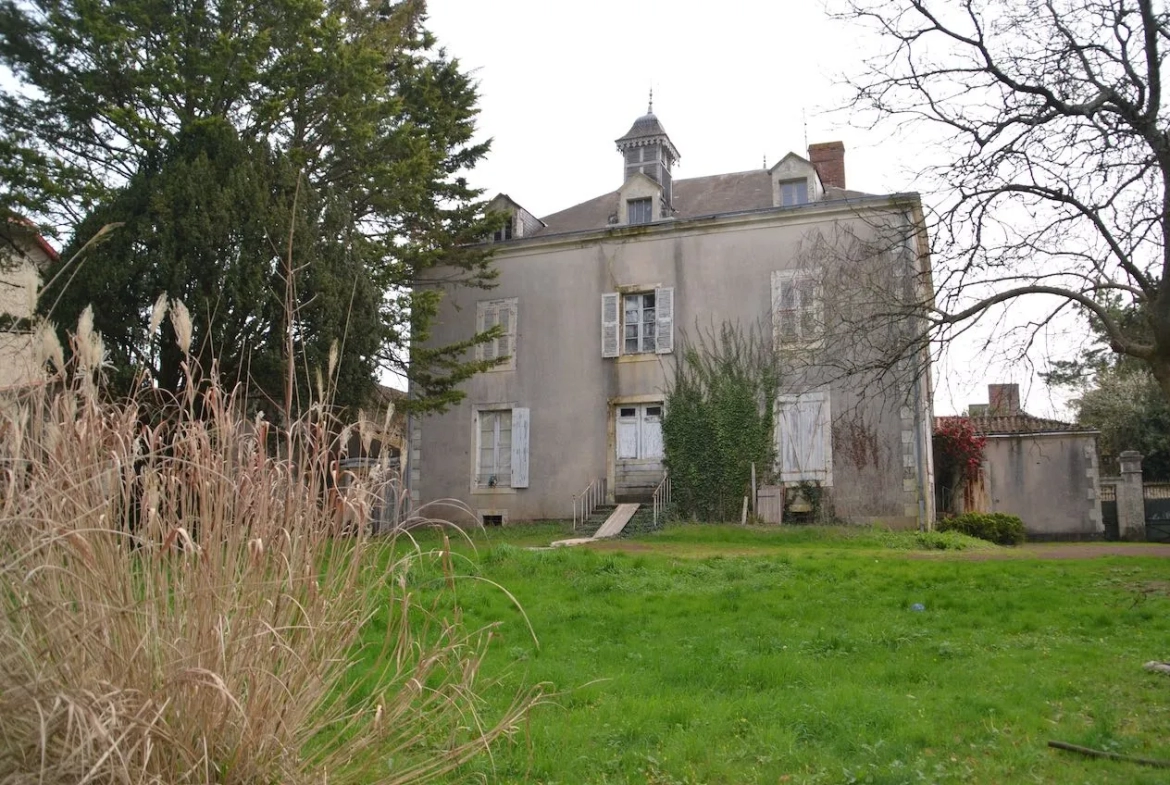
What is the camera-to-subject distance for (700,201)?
1970 cm

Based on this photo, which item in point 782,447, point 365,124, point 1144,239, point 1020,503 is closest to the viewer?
point 1144,239

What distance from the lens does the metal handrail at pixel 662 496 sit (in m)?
16.5

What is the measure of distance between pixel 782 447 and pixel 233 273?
970 cm

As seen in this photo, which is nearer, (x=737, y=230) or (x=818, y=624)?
(x=818, y=624)

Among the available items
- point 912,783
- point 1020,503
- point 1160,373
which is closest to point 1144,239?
point 1160,373

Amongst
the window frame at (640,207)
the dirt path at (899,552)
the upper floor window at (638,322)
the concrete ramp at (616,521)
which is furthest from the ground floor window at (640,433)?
the dirt path at (899,552)

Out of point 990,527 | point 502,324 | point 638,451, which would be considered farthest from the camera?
point 502,324

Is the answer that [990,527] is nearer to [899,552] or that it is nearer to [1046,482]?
[899,552]

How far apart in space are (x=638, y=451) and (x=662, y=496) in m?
1.17

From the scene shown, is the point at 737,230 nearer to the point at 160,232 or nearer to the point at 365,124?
the point at 365,124

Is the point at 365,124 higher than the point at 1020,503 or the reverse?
higher

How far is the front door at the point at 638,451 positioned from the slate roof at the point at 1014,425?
275 inches

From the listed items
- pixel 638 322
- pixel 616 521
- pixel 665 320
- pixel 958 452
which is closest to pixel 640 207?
pixel 638 322

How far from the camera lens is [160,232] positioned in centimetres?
1112
